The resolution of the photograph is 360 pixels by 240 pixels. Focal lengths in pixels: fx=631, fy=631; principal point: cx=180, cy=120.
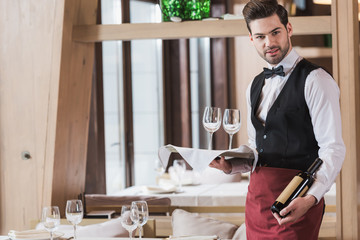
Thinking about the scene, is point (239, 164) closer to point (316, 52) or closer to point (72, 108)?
point (72, 108)

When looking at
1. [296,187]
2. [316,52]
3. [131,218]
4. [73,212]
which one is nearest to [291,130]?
[296,187]

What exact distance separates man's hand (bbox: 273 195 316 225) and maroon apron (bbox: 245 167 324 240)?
171 mm

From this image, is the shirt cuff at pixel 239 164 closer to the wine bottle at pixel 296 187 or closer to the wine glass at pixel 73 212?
the wine bottle at pixel 296 187

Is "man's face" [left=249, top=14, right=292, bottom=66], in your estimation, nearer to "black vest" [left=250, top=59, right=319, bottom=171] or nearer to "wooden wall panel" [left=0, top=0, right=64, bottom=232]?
"black vest" [left=250, top=59, right=319, bottom=171]

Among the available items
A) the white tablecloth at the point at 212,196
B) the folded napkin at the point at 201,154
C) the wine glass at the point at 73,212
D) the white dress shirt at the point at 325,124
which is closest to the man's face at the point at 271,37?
the white dress shirt at the point at 325,124

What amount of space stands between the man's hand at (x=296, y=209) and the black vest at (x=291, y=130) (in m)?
0.19

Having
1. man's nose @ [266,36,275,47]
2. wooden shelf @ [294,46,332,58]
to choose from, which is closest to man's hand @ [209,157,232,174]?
man's nose @ [266,36,275,47]

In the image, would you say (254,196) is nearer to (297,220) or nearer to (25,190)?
(297,220)

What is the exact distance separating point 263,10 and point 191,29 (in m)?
1.00

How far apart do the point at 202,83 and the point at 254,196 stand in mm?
4719

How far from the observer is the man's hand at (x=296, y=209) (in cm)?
215

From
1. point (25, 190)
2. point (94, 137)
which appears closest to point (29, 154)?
point (25, 190)

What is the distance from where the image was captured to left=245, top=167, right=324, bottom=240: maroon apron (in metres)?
2.37

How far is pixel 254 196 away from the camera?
2.51 metres
